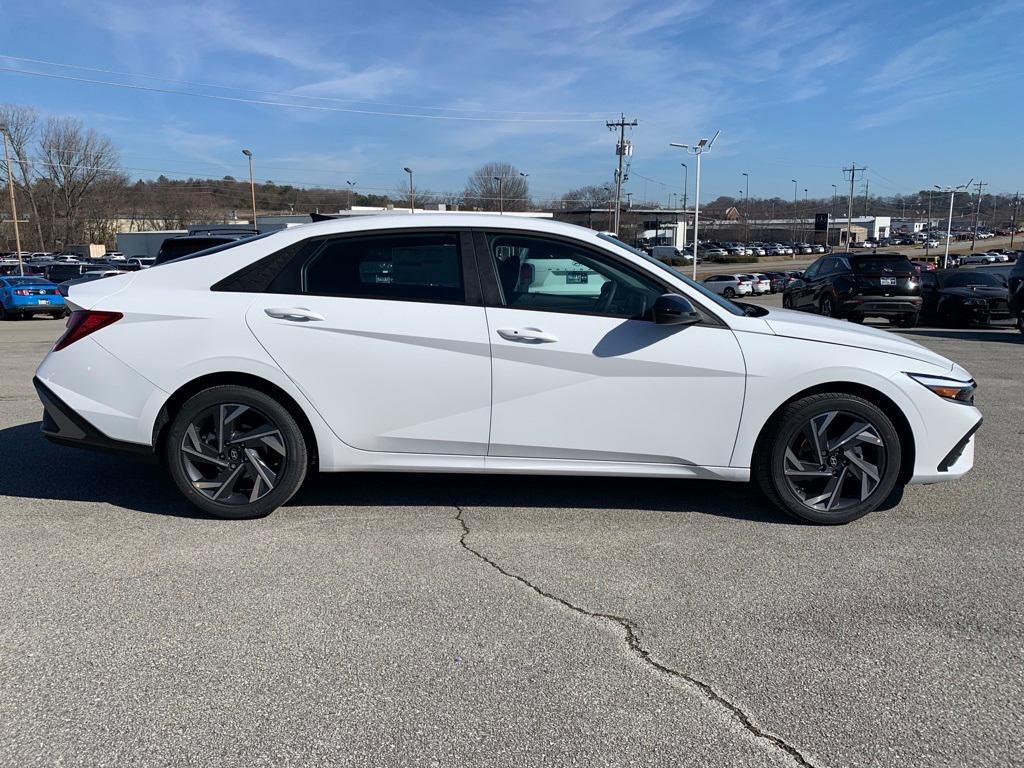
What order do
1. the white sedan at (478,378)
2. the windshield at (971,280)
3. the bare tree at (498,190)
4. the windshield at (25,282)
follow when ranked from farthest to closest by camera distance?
the bare tree at (498,190) < the windshield at (25,282) < the windshield at (971,280) < the white sedan at (478,378)

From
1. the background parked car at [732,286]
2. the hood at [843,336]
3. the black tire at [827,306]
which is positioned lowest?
the background parked car at [732,286]

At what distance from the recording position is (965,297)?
17109mm

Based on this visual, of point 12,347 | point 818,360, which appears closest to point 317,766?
point 818,360

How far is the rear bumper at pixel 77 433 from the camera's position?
14.2 feet

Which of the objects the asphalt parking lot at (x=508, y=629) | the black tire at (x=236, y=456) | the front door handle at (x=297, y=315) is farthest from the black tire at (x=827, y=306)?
the black tire at (x=236, y=456)

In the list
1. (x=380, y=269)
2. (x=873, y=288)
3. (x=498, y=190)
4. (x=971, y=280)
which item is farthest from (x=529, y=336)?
(x=498, y=190)

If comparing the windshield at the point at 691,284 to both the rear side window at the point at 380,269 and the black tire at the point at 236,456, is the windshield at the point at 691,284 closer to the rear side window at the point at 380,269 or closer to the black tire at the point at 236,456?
the rear side window at the point at 380,269

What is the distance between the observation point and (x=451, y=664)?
290 centimetres

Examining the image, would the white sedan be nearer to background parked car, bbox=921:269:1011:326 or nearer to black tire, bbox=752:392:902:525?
black tire, bbox=752:392:902:525

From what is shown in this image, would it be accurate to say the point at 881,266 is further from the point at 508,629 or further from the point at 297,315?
the point at 508,629

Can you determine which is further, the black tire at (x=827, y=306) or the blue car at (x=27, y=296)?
the blue car at (x=27, y=296)

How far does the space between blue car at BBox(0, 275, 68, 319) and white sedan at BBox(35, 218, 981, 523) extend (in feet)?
68.2

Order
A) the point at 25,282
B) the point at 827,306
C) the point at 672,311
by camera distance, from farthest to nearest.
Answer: the point at 25,282, the point at 827,306, the point at 672,311

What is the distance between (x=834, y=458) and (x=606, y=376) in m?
1.36
